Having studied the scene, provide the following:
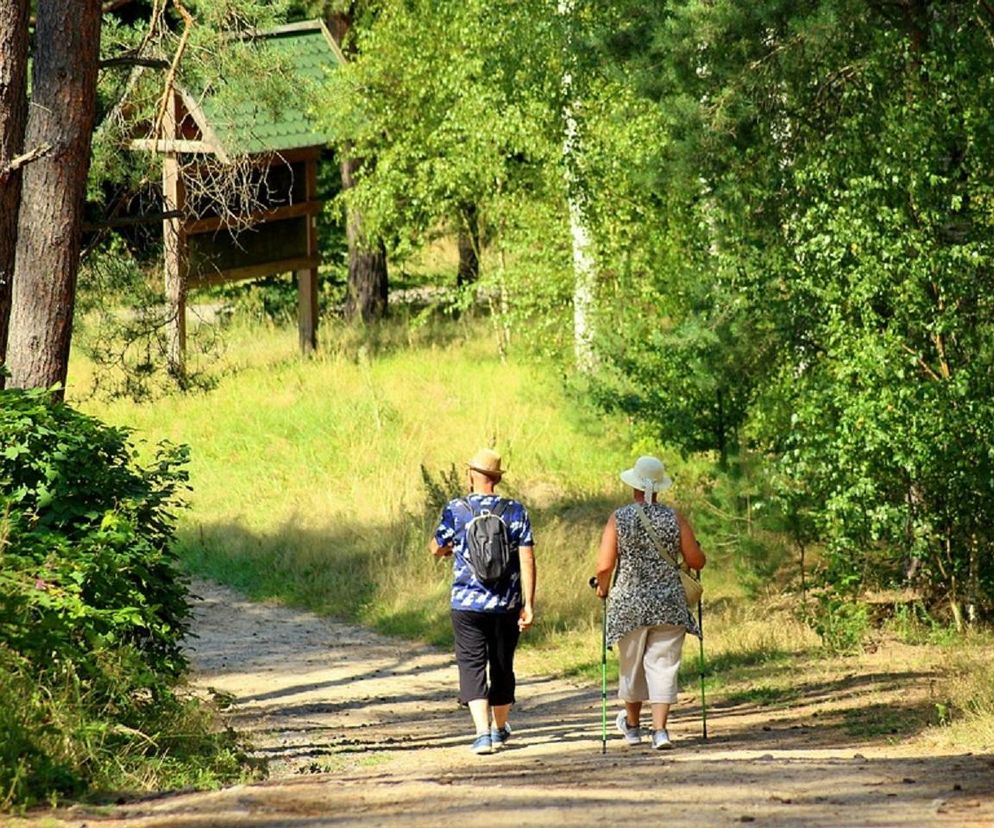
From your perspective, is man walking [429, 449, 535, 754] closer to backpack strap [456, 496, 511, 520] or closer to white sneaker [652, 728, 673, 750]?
backpack strap [456, 496, 511, 520]

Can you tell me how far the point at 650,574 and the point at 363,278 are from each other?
23060 mm

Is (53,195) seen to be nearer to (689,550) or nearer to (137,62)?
(137,62)

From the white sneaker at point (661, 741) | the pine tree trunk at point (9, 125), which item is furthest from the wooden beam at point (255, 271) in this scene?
the white sneaker at point (661, 741)

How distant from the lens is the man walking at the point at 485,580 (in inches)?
413

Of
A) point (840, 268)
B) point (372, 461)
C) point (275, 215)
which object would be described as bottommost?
point (372, 461)

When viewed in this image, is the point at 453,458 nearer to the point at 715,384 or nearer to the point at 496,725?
the point at 715,384

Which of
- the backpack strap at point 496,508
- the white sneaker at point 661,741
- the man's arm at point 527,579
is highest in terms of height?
the backpack strap at point 496,508

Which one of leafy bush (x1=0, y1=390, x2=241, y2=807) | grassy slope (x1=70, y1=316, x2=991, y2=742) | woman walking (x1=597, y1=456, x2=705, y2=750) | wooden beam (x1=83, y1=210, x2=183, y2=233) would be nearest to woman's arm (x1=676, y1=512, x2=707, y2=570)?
woman walking (x1=597, y1=456, x2=705, y2=750)

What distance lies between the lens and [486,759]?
10.3 metres

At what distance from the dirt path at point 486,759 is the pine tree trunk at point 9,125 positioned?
3.03 meters

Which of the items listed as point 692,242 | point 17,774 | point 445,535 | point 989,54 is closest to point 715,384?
point 692,242

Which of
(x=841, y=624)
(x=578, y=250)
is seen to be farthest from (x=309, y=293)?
(x=841, y=624)

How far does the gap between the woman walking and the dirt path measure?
0.44 m

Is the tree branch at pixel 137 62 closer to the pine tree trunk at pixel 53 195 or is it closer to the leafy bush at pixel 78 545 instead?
the pine tree trunk at pixel 53 195
